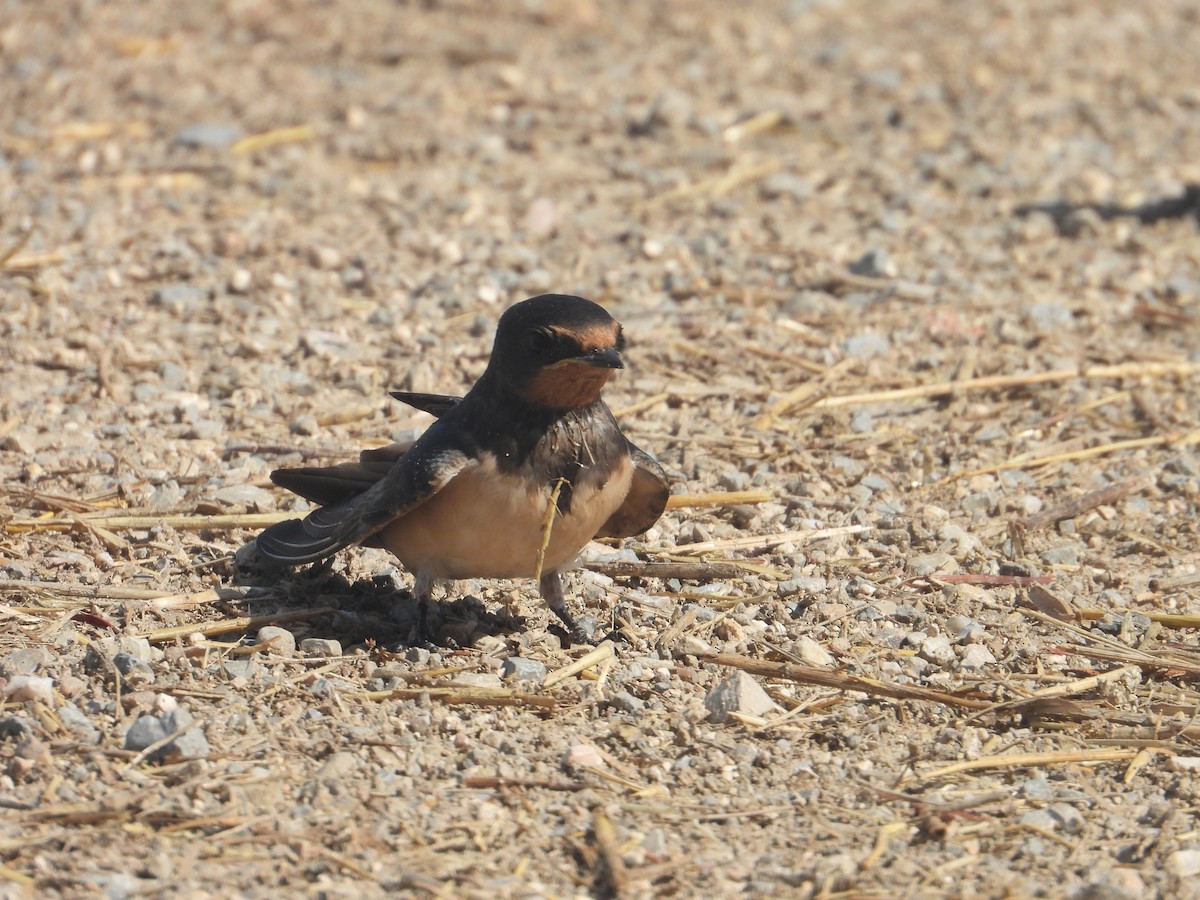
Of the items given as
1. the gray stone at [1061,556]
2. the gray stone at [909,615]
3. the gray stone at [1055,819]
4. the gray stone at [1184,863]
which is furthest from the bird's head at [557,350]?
the gray stone at [1184,863]

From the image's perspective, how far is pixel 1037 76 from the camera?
13328mm

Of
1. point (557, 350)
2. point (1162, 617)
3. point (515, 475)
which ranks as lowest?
point (1162, 617)

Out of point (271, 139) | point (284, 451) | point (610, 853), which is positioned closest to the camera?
point (610, 853)

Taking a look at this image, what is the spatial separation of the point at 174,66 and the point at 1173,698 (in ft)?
30.8

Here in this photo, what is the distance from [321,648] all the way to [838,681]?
5.78ft

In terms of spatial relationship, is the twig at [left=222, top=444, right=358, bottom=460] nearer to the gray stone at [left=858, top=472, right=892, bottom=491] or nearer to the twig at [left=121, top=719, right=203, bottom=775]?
the gray stone at [left=858, top=472, right=892, bottom=491]

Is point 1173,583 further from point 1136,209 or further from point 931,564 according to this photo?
point 1136,209

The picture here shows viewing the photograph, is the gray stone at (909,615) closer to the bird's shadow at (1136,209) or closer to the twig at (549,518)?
the twig at (549,518)

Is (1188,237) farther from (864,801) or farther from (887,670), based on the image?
(864,801)

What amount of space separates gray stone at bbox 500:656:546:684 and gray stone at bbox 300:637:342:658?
0.58 meters

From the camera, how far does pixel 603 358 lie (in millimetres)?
5645

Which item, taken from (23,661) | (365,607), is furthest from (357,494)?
(23,661)

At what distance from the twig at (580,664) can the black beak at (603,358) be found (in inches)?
39.1

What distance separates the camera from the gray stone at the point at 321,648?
577 centimetres
